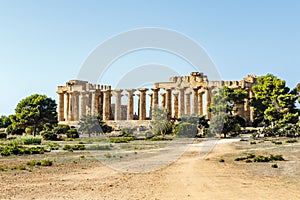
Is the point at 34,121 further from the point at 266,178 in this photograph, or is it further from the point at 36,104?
the point at 266,178

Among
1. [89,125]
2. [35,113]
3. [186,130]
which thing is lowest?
[186,130]

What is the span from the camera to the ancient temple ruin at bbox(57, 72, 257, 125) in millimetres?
71062

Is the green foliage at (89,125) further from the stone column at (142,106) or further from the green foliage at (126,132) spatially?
the stone column at (142,106)

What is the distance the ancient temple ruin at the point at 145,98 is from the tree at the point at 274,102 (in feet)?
21.0

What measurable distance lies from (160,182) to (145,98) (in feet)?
208

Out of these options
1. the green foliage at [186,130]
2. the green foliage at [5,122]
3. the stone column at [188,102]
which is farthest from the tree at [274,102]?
the green foliage at [5,122]

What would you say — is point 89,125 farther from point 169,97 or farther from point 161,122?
point 169,97

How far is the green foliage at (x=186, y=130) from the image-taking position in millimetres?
53656

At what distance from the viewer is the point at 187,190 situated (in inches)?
531

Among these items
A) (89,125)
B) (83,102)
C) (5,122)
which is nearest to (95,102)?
(83,102)

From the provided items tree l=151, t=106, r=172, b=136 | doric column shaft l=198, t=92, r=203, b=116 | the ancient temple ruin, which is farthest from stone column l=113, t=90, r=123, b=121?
tree l=151, t=106, r=172, b=136

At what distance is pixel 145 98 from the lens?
258 feet

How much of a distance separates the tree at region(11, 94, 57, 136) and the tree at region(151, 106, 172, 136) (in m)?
19.3

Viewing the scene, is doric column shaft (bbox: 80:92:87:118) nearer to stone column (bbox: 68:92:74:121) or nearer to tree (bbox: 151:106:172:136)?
stone column (bbox: 68:92:74:121)
